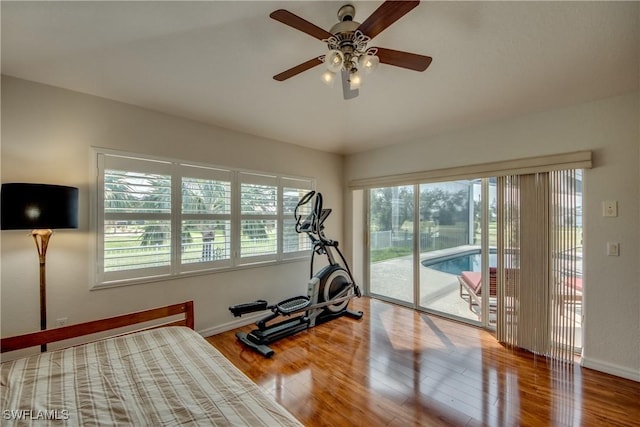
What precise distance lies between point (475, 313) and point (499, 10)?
337 cm

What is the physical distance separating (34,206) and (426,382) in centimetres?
325

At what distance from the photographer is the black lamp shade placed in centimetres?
181

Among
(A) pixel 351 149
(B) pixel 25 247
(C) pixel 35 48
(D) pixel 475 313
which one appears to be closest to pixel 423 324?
(D) pixel 475 313

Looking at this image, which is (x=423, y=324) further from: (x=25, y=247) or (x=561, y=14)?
(x=25, y=247)

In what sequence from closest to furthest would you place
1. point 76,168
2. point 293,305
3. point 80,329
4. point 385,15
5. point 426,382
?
point 385,15
point 80,329
point 426,382
point 76,168
point 293,305

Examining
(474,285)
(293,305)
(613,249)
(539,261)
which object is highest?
(613,249)

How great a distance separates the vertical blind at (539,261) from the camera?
268cm

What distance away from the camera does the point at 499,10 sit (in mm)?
1496

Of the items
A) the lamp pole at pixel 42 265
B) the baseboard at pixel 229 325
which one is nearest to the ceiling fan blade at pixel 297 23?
the lamp pole at pixel 42 265

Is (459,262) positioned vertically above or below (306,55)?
below

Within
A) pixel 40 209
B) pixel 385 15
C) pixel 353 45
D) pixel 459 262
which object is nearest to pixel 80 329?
pixel 40 209

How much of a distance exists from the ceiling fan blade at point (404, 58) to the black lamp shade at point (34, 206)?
7.94 ft

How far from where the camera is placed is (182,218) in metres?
3.03
